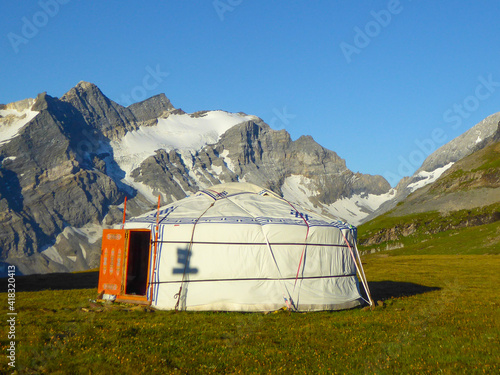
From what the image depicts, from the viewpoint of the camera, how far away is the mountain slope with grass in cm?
7500

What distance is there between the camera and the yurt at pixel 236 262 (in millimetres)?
14836

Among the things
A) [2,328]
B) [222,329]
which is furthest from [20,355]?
[222,329]

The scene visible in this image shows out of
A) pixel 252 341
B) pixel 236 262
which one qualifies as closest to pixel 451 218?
pixel 236 262

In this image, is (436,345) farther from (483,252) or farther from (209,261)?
(483,252)

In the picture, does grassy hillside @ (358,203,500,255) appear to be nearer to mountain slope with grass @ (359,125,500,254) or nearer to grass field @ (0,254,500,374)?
mountain slope with grass @ (359,125,500,254)

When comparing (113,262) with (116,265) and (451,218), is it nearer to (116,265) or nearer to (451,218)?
(116,265)

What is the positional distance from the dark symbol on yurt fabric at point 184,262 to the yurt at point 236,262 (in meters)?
0.03

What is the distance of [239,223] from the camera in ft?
49.7

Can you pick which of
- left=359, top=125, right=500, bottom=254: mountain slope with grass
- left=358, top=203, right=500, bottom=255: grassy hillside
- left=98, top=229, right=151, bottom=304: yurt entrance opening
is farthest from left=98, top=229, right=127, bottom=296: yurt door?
left=359, top=125, right=500, bottom=254: mountain slope with grass

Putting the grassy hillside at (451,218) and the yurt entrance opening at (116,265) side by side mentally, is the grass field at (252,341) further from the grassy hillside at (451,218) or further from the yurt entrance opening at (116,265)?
the grassy hillside at (451,218)

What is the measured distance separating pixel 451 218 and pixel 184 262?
96.5 m

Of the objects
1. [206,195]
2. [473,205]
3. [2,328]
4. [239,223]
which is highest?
[473,205]

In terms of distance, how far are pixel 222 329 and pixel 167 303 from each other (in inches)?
156

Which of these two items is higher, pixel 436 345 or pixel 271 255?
pixel 271 255
